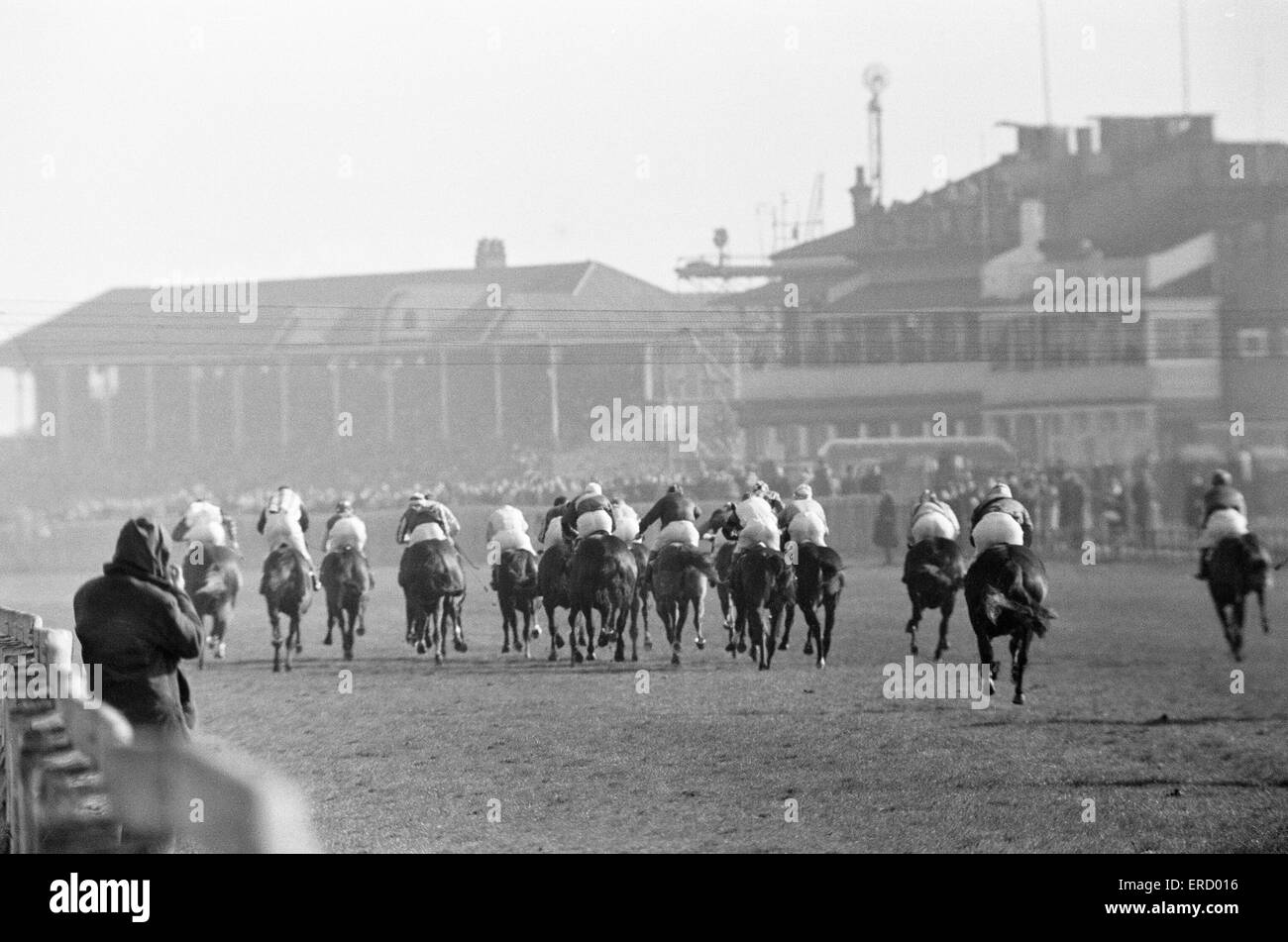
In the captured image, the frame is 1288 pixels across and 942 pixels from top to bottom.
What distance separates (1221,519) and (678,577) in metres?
5.53

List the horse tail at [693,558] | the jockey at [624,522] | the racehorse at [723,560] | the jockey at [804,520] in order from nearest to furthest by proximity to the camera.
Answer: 1. the racehorse at [723,560]
2. the jockey at [804,520]
3. the horse tail at [693,558]
4. the jockey at [624,522]

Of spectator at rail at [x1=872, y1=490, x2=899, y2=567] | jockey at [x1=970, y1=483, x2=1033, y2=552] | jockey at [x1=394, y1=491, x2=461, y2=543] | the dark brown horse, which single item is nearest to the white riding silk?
jockey at [x1=970, y1=483, x2=1033, y2=552]

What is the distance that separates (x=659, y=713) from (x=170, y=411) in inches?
986

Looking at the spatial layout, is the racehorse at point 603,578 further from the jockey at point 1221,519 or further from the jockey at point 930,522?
A: the jockey at point 1221,519

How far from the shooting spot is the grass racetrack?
10.8 meters

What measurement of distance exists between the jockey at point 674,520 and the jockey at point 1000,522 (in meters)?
4.28

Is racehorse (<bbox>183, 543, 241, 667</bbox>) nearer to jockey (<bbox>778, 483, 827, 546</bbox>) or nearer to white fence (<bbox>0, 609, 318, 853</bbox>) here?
jockey (<bbox>778, 483, 827, 546</bbox>)

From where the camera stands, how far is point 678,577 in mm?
18047

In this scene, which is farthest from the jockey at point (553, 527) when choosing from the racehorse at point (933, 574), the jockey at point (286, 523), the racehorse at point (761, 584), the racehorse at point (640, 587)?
the racehorse at point (933, 574)

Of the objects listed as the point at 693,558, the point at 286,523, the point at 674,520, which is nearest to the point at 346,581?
the point at 286,523

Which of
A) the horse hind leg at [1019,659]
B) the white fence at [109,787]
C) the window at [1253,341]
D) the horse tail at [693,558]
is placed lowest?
the horse hind leg at [1019,659]

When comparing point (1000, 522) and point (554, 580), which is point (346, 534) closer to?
point (554, 580)

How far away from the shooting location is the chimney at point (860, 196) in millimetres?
21747
